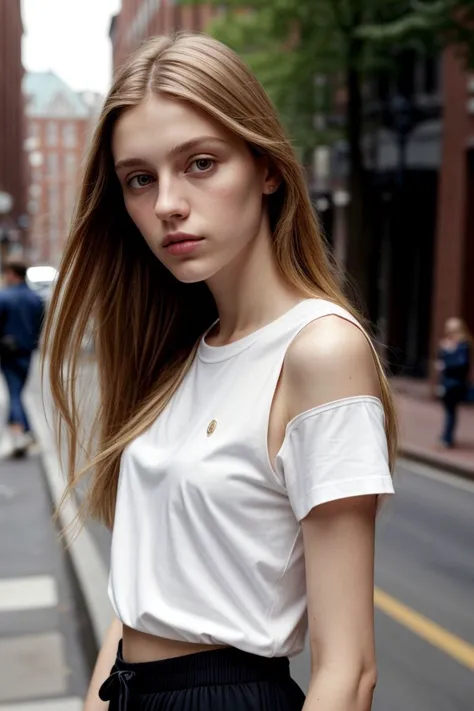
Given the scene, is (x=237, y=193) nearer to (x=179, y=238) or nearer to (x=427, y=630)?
(x=179, y=238)

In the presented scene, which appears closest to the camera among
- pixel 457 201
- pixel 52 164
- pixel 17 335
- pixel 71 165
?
pixel 71 165

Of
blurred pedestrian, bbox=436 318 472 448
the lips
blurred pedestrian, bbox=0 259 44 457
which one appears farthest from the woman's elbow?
blurred pedestrian, bbox=436 318 472 448

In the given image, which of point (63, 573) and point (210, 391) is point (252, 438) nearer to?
point (210, 391)

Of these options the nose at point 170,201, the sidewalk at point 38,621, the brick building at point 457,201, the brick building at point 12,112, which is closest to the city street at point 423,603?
the sidewalk at point 38,621

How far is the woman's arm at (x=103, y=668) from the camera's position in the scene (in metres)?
1.96

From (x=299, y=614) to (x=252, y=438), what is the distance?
261 mm

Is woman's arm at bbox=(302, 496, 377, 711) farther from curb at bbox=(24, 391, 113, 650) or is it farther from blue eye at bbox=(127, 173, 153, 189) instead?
curb at bbox=(24, 391, 113, 650)

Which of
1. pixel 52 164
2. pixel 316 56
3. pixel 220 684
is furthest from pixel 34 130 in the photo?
pixel 220 684

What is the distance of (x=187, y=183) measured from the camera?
1.72 m

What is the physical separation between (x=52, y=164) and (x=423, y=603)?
95.8 meters

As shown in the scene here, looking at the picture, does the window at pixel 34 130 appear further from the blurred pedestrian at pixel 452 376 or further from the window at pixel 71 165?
the window at pixel 71 165

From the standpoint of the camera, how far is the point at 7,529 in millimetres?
9062

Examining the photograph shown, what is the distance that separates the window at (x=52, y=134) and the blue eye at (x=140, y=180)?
92.4m

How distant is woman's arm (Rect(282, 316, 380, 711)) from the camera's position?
5.05 feet
